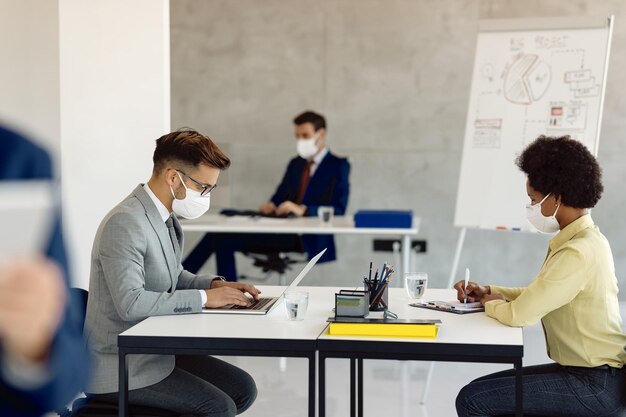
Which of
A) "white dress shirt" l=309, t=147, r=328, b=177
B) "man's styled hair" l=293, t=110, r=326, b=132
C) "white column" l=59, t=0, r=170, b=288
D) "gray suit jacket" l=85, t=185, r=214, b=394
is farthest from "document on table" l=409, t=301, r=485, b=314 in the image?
"man's styled hair" l=293, t=110, r=326, b=132

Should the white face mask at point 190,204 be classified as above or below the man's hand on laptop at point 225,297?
above

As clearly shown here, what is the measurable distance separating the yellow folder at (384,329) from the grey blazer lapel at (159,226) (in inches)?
25.9

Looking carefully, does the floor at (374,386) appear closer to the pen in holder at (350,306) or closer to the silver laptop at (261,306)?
the silver laptop at (261,306)

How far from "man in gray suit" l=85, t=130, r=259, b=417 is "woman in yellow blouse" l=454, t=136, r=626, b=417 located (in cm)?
82

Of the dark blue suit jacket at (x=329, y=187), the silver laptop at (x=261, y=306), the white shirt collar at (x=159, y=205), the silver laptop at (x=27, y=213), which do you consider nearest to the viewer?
the silver laptop at (x=27, y=213)

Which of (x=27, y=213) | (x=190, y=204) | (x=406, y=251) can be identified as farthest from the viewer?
(x=406, y=251)

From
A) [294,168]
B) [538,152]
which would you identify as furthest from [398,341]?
[294,168]

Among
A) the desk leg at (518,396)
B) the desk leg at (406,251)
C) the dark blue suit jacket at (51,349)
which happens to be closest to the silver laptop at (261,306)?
the desk leg at (518,396)

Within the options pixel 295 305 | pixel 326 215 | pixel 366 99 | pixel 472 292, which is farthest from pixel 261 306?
pixel 366 99

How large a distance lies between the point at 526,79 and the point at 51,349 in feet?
14.3

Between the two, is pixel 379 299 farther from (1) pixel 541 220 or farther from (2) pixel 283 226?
(2) pixel 283 226

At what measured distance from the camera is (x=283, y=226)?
4.97 meters

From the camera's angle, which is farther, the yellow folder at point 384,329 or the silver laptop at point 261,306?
the silver laptop at point 261,306

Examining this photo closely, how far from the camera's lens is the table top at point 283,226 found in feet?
15.9
